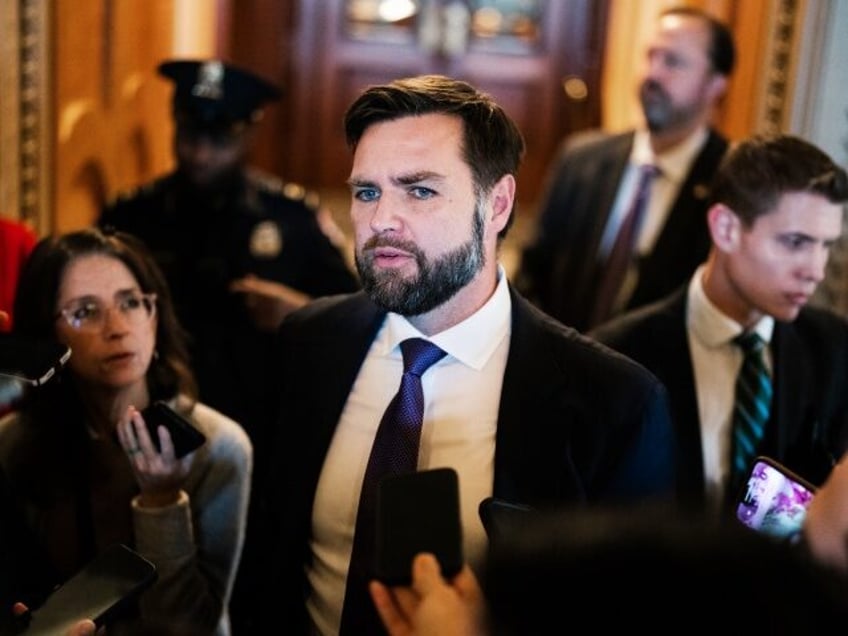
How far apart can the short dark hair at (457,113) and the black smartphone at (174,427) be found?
18.1 inches

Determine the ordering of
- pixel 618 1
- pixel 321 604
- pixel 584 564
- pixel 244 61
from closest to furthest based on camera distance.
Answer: pixel 584 564
pixel 321 604
pixel 618 1
pixel 244 61

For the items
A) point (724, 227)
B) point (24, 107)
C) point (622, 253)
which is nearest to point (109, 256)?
point (24, 107)

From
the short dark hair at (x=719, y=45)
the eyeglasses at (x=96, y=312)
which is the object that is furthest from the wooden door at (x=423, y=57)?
the eyeglasses at (x=96, y=312)

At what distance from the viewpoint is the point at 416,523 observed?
1.01 metres

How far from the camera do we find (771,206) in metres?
1.75

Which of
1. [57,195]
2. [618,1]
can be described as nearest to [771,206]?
[57,195]

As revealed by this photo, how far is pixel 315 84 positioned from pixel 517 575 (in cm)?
511

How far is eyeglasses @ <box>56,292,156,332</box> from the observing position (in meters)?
1.61

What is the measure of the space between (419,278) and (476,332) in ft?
0.41

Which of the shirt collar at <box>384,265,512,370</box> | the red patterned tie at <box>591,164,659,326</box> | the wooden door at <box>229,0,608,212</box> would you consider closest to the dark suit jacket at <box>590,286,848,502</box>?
the shirt collar at <box>384,265,512,370</box>

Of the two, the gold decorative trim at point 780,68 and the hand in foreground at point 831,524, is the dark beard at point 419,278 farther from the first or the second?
the gold decorative trim at point 780,68

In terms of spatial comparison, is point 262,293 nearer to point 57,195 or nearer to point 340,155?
point 57,195

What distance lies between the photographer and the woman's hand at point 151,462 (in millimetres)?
1439

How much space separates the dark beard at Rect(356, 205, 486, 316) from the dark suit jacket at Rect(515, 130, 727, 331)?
50.6 inches
